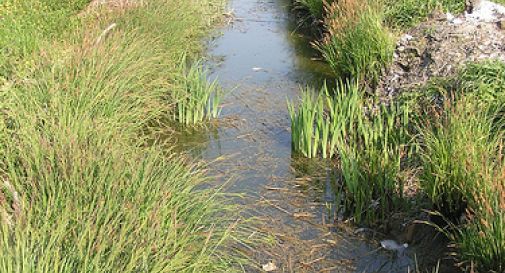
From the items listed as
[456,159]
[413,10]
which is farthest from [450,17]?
[456,159]

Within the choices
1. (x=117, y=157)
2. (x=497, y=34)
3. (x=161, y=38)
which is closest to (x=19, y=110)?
(x=117, y=157)

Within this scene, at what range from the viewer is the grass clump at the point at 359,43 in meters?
8.51

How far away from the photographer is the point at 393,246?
17.4 feet

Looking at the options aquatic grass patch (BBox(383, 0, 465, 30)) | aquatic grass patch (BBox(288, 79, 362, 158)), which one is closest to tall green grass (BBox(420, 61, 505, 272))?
aquatic grass patch (BBox(288, 79, 362, 158))

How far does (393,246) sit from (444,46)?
356cm

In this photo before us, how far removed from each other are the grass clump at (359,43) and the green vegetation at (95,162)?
7.52ft

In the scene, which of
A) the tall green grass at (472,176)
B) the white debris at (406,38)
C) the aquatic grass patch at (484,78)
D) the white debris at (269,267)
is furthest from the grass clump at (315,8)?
the white debris at (269,267)

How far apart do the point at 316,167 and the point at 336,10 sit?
154 inches

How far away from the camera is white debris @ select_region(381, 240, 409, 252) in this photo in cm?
527

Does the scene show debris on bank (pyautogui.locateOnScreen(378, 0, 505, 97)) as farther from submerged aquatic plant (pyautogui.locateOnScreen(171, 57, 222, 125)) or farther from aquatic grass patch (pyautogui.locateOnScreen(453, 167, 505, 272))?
aquatic grass patch (pyautogui.locateOnScreen(453, 167, 505, 272))

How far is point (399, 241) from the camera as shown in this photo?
5.38 meters

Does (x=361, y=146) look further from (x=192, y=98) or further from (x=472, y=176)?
(x=192, y=98)

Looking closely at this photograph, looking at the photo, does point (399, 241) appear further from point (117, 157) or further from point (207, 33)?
point (207, 33)

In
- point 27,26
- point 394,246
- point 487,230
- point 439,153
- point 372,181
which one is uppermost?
point 27,26
